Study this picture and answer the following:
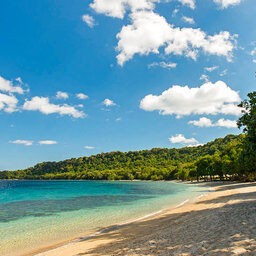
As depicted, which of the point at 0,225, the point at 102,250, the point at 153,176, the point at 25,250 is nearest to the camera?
the point at 102,250

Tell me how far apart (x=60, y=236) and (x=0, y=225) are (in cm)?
1172

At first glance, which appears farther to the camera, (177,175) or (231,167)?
(177,175)

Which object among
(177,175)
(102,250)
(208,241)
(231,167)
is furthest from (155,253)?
(177,175)

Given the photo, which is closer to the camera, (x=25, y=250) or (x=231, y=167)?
(x=25, y=250)

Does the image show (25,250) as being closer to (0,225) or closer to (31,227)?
(31,227)

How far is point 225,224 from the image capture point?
43.1ft

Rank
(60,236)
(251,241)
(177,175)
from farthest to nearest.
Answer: (177,175) < (60,236) < (251,241)

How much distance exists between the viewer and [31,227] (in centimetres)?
2334

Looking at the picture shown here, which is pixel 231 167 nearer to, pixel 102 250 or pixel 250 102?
pixel 250 102

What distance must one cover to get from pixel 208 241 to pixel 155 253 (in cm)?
289

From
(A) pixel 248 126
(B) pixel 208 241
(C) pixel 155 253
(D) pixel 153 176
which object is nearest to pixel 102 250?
(C) pixel 155 253

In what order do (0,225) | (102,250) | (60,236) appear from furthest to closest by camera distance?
(0,225)
(60,236)
(102,250)

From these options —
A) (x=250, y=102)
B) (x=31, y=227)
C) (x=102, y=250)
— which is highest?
(x=250, y=102)

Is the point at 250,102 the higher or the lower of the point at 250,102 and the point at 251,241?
the higher
